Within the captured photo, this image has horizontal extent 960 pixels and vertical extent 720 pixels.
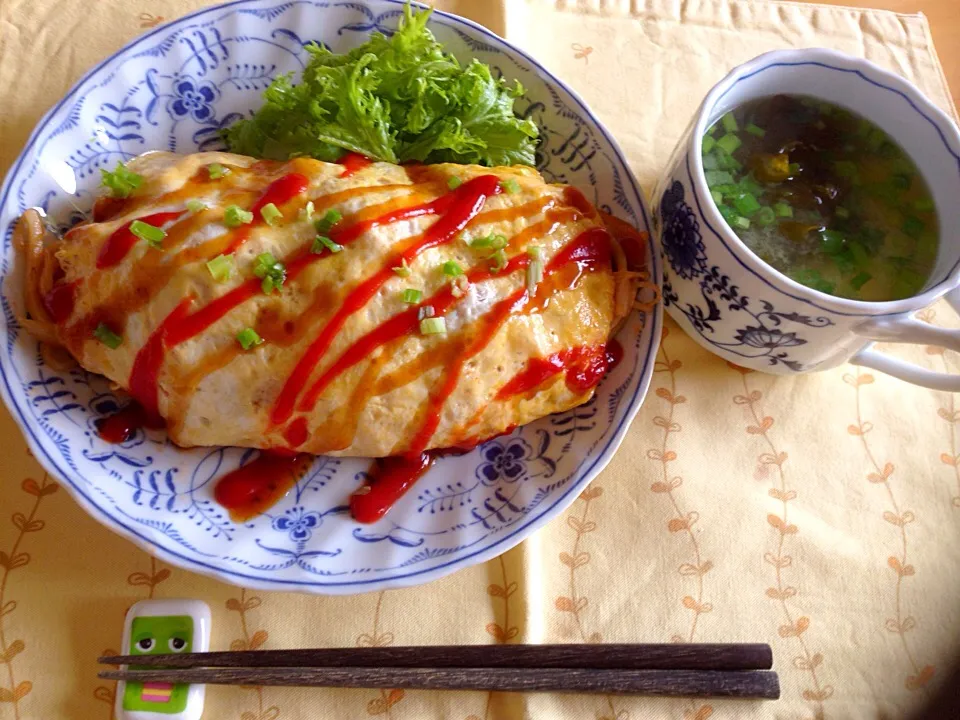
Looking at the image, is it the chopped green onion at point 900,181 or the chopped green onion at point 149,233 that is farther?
the chopped green onion at point 900,181

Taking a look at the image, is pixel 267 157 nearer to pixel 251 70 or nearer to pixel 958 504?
pixel 251 70

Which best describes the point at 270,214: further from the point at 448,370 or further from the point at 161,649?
the point at 161,649

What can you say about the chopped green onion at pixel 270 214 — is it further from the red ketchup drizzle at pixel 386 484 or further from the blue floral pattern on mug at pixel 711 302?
the blue floral pattern on mug at pixel 711 302

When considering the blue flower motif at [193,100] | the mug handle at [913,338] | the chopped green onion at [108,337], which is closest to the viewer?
the mug handle at [913,338]

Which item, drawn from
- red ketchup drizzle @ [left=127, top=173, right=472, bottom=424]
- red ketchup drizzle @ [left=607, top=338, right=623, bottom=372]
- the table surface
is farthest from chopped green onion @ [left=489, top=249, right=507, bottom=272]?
the table surface

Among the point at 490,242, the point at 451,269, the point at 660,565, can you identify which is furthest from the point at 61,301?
the point at 660,565

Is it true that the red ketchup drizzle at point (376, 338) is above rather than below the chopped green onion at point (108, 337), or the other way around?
below

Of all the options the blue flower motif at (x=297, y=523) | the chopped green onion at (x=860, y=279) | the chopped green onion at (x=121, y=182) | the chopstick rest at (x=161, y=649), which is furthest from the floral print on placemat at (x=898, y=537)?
the chopped green onion at (x=121, y=182)
